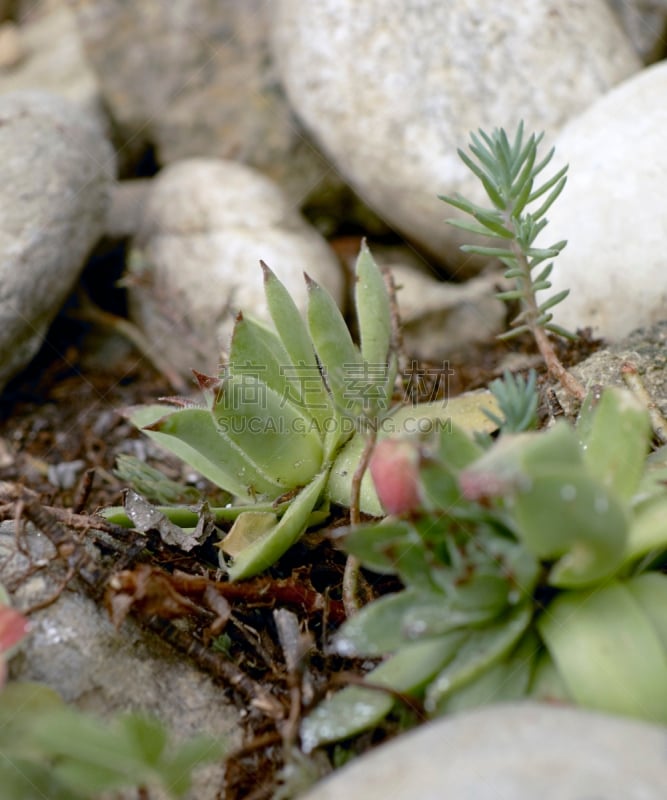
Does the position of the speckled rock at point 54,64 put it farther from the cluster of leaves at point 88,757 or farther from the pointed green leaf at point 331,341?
the cluster of leaves at point 88,757

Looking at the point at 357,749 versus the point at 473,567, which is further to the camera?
the point at 357,749

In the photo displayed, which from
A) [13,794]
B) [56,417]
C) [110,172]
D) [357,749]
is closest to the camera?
[13,794]

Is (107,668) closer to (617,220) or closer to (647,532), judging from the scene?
(647,532)

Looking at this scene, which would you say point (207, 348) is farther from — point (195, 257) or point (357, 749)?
point (357, 749)

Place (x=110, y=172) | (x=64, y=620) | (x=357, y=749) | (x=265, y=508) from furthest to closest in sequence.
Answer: (x=110, y=172)
(x=265, y=508)
(x=64, y=620)
(x=357, y=749)

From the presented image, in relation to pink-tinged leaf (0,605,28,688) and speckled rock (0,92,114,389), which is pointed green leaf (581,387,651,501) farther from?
speckled rock (0,92,114,389)

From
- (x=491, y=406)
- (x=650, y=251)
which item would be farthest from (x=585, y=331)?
(x=491, y=406)

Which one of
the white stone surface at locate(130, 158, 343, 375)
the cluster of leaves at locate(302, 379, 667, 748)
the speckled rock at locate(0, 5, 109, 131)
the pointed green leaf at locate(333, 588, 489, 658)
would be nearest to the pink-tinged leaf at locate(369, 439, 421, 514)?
the cluster of leaves at locate(302, 379, 667, 748)
